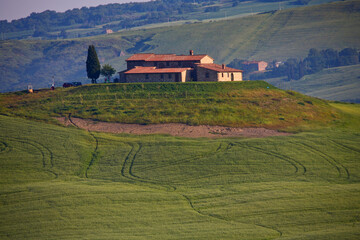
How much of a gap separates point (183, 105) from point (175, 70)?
46.3 ft

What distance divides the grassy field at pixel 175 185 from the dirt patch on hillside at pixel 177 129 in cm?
215

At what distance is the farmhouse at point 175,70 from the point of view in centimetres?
10781

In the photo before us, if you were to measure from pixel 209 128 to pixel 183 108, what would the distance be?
8.29m

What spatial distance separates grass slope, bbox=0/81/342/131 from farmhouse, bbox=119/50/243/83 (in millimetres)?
3659

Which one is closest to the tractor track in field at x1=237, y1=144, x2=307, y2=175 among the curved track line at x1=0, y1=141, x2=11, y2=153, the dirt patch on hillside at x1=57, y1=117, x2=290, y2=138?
the dirt patch on hillside at x1=57, y1=117, x2=290, y2=138

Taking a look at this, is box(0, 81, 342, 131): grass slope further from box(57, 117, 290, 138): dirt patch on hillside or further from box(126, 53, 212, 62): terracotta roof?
box(126, 53, 212, 62): terracotta roof

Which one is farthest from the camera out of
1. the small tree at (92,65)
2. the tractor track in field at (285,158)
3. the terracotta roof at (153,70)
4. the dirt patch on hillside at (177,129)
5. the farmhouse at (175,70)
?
the small tree at (92,65)

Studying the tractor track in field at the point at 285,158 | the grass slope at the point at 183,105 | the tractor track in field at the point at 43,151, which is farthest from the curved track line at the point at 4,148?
the tractor track in field at the point at 285,158

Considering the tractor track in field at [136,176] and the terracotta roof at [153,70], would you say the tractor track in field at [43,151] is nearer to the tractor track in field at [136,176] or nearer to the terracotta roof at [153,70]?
the tractor track in field at [136,176]

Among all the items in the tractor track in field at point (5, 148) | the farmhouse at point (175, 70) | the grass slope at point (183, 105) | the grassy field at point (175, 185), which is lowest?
the grassy field at point (175, 185)

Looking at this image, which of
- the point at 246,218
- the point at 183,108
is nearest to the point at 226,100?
the point at 183,108

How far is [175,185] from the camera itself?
234 ft

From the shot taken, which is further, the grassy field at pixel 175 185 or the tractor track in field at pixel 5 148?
the tractor track in field at pixel 5 148

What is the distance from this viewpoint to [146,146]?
8456 cm
